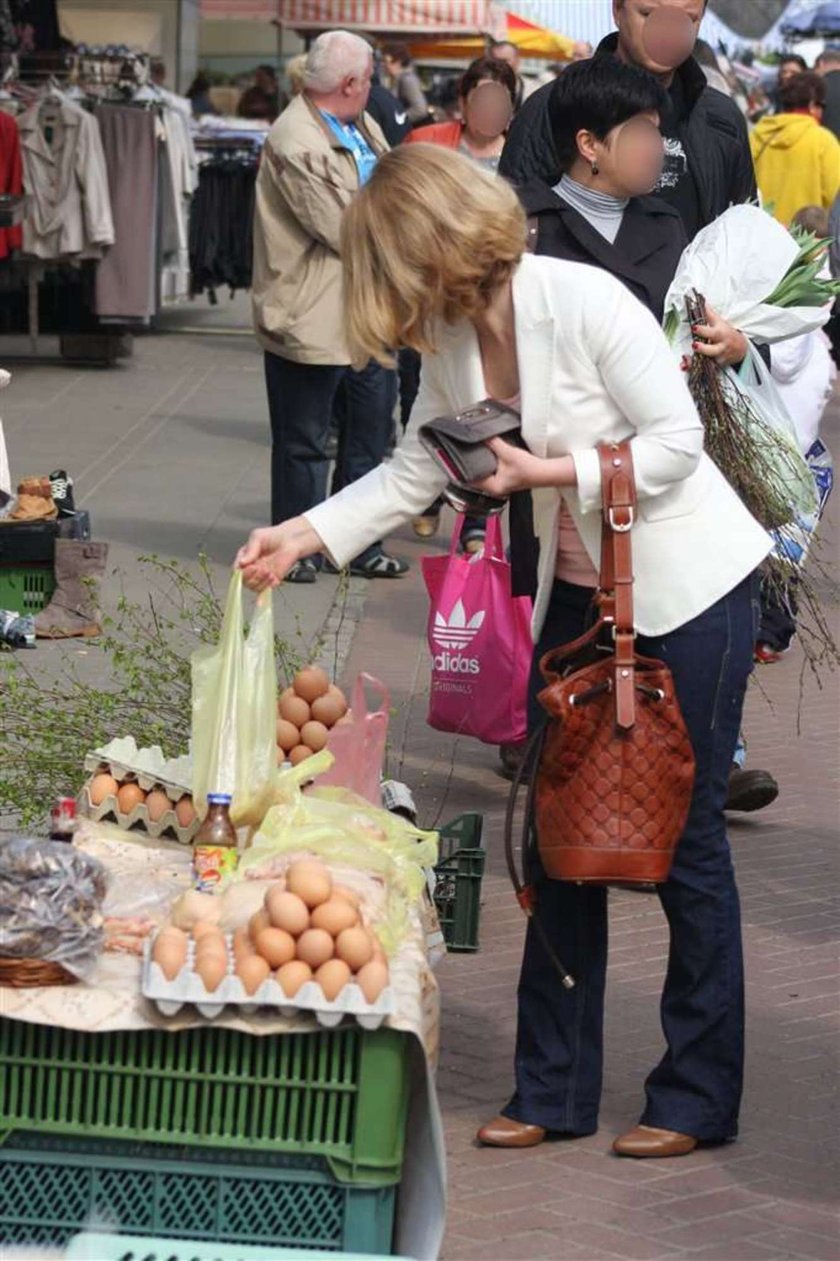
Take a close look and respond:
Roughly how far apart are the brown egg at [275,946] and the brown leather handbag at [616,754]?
605mm

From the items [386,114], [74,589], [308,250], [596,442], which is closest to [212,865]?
[596,442]

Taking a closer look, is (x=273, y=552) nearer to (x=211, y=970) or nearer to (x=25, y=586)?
(x=211, y=970)

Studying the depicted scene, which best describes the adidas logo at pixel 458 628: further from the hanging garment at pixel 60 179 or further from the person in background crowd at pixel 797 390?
the hanging garment at pixel 60 179

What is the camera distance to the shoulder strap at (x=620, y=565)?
365 centimetres

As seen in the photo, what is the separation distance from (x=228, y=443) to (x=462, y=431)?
31.1 ft

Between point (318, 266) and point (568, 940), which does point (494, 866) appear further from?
point (318, 266)

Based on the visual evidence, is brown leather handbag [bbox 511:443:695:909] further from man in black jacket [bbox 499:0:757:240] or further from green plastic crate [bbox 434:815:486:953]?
man in black jacket [bbox 499:0:757:240]

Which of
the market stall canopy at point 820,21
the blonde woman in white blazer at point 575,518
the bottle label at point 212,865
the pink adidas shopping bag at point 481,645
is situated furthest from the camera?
the market stall canopy at point 820,21

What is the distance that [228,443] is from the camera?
42.6 ft

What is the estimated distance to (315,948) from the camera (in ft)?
11.1

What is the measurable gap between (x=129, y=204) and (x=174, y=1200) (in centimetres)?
1189

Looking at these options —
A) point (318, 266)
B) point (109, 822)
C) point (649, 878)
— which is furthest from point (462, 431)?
point (318, 266)

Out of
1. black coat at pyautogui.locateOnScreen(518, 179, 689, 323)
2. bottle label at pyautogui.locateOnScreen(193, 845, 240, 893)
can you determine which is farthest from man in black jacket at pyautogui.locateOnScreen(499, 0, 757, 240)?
bottle label at pyautogui.locateOnScreen(193, 845, 240, 893)

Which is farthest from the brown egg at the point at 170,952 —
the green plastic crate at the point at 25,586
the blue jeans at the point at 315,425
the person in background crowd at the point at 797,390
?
the blue jeans at the point at 315,425
